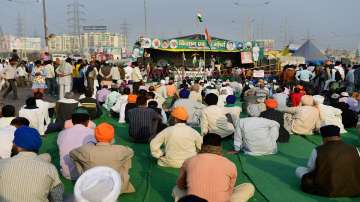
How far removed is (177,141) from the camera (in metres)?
6.46

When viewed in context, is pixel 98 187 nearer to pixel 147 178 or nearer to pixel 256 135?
pixel 147 178

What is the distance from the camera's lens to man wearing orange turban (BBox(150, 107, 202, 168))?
21.2 feet

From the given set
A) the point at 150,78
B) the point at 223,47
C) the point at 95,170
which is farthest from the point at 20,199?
the point at 223,47

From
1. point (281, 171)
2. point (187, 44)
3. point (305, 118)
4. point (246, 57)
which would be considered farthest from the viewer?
point (246, 57)

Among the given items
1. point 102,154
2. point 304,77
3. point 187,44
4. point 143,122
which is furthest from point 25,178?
point 187,44

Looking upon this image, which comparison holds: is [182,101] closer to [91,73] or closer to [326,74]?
[91,73]

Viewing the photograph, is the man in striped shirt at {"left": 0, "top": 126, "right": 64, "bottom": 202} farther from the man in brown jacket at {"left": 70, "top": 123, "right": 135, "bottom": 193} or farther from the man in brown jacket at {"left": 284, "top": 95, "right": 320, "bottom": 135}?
the man in brown jacket at {"left": 284, "top": 95, "right": 320, "bottom": 135}

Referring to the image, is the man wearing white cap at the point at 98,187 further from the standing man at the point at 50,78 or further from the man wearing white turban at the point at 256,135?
the standing man at the point at 50,78

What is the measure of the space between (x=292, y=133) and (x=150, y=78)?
17.7m

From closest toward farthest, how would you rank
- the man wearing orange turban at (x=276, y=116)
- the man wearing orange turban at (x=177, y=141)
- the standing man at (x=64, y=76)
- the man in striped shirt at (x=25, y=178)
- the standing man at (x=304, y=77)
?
the man in striped shirt at (x=25, y=178) → the man wearing orange turban at (x=177, y=141) → the man wearing orange turban at (x=276, y=116) → the standing man at (x=64, y=76) → the standing man at (x=304, y=77)

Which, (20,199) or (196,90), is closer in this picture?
(20,199)

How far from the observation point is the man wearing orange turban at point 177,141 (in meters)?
6.48

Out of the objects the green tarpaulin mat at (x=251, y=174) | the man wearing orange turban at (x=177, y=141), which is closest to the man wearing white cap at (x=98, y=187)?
the green tarpaulin mat at (x=251, y=174)

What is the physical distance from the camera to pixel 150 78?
26.6 m
